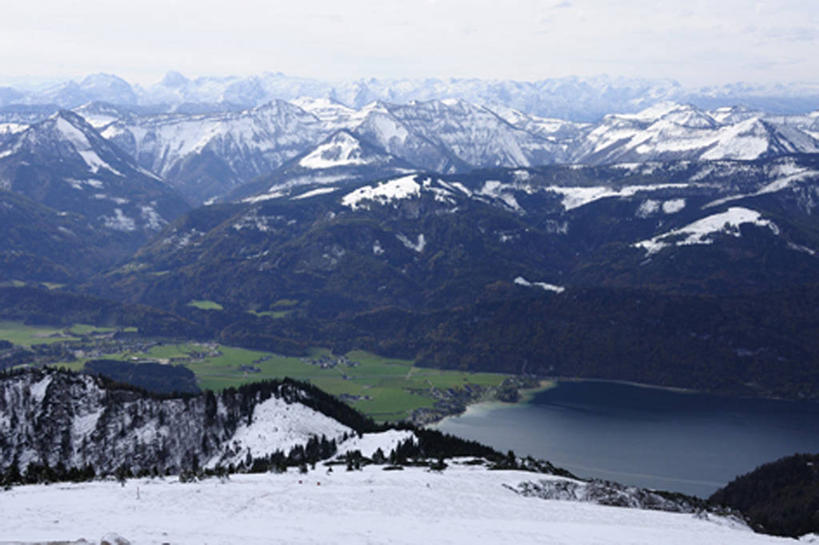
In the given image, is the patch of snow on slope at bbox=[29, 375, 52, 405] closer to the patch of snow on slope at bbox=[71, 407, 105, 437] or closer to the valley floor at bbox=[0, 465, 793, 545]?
the patch of snow on slope at bbox=[71, 407, 105, 437]

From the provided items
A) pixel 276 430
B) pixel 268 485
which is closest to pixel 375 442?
pixel 276 430

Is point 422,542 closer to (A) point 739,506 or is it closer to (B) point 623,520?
(B) point 623,520

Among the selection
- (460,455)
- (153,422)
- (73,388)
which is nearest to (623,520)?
(460,455)

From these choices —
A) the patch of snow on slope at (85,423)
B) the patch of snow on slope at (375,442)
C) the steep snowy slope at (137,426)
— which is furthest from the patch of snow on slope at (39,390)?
the patch of snow on slope at (375,442)

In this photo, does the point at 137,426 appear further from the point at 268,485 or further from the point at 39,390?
the point at 268,485

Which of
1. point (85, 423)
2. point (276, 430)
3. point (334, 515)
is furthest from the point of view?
point (276, 430)

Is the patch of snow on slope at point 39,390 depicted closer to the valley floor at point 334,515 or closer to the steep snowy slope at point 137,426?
the steep snowy slope at point 137,426
